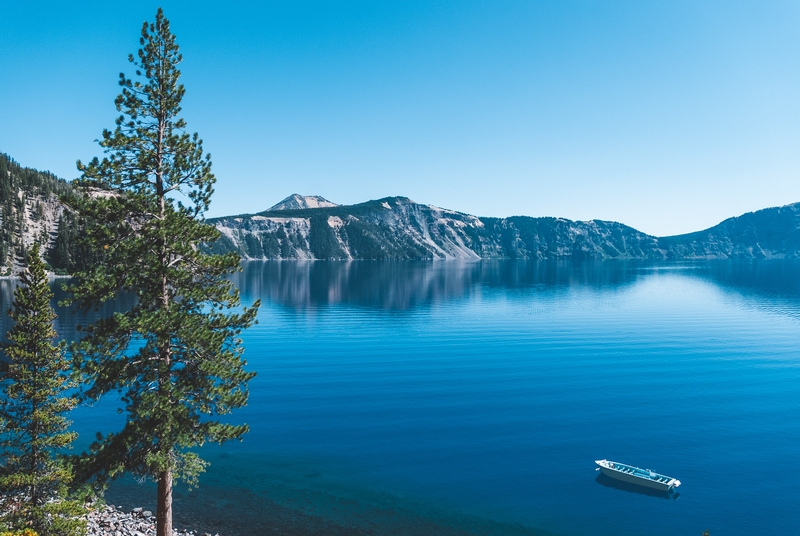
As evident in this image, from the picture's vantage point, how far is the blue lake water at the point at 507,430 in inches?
1297

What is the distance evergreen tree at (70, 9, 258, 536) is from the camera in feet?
75.7

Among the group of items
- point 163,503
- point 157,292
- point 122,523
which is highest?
point 157,292

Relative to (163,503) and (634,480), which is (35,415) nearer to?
(163,503)

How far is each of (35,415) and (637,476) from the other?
38.2m

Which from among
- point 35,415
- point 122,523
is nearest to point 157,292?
point 35,415

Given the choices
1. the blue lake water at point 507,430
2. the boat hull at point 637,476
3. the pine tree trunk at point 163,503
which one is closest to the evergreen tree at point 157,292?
the pine tree trunk at point 163,503

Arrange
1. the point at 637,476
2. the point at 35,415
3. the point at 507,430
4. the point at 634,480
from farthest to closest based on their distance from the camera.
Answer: the point at 507,430 < the point at 634,480 < the point at 637,476 < the point at 35,415

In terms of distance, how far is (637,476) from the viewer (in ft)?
117

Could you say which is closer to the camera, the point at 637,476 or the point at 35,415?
the point at 35,415

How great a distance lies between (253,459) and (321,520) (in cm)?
1142

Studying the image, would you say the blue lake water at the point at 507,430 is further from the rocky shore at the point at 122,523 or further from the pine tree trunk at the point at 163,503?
the pine tree trunk at the point at 163,503

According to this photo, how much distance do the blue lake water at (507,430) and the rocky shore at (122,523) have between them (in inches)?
88.4

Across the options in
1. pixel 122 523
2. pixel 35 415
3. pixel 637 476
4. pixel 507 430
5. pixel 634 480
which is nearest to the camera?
pixel 35 415

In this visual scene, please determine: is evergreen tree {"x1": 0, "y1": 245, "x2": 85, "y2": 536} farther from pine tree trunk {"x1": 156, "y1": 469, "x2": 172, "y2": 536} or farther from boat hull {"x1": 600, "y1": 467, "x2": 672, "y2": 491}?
boat hull {"x1": 600, "y1": 467, "x2": 672, "y2": 491}
